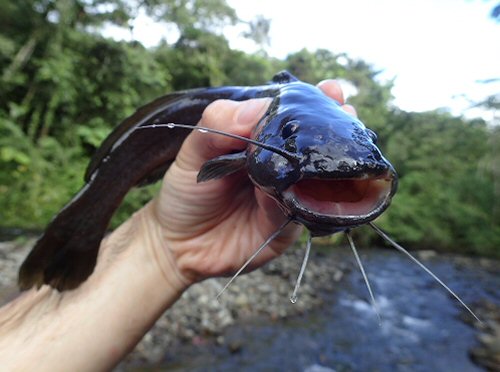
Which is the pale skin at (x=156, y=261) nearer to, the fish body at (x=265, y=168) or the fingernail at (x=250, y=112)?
the fingernail at (x=250, y=112)

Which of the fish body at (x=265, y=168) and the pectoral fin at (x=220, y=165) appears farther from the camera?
the pectoral fin at (x=220, y=165)

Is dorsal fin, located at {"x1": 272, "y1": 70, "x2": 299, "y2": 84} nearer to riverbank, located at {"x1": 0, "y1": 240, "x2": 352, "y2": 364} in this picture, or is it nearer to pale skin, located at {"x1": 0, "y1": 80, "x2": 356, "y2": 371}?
pale skin, located at {"x1": 0, "y1": 80, "x2": 356, "y2": 371}

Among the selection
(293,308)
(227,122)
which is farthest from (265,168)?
(293,308)

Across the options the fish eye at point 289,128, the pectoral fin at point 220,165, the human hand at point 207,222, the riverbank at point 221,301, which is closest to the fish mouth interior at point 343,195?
the fish eye at point 289,128

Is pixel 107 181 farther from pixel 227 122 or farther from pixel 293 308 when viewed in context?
pixel 293 308

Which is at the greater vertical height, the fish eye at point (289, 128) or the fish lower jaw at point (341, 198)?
the fish eye at point (289, 128)

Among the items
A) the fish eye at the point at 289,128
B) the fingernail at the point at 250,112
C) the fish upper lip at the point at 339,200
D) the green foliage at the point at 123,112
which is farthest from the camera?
the green foliage at the point at 123,112

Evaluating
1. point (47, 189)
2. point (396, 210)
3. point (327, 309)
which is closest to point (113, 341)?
point (327, 309)
